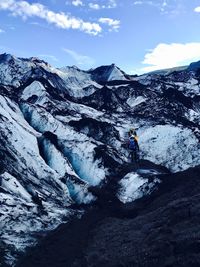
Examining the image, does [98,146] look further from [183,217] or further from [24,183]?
[183,217]

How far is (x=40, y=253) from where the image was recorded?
20.5m

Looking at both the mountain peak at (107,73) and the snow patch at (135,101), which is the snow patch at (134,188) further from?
the mountain peak at (107,73)

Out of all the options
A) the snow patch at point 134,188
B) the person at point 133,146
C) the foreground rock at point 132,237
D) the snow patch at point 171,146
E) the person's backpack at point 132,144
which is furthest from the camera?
the snow patch at point 171,146

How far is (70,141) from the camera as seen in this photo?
36094mm

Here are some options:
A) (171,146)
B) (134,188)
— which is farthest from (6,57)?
(134,188)

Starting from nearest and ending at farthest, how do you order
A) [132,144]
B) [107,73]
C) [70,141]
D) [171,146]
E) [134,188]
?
1. [134,188]
2. [132,144]
3. [70,141]
4. [171,146]
5. [107,73]

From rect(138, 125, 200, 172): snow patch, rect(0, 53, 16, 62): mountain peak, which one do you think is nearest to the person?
rect(138, 125, 200, 172): snow patch

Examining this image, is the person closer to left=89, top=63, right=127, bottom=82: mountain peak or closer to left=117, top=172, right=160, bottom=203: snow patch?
left=117, top=172, right=160, bottom=203: snow patch

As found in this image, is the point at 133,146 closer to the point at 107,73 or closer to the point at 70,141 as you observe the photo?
the point at 70,141

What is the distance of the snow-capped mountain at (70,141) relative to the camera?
25094 mm

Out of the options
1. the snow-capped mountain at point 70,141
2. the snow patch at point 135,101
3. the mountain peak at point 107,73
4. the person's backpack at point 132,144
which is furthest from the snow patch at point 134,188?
the mountain peak at point 107,73

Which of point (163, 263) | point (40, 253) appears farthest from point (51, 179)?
point (163, 263)

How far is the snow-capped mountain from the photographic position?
25094 millimetres

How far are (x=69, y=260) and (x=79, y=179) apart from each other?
1135 centimetres
